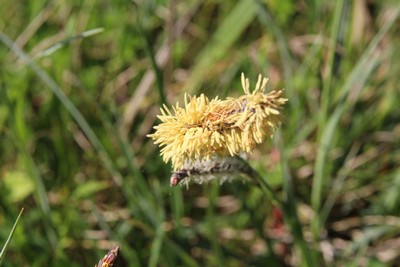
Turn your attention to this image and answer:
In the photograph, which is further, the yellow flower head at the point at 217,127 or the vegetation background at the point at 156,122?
the vegetation background at the point at 156,122

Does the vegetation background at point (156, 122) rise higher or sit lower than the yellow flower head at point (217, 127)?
higher

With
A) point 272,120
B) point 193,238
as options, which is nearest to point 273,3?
point 193,238

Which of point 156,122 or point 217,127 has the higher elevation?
point 156,122

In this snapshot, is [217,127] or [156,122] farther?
[156,122]

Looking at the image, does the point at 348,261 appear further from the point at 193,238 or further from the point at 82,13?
the point at 82,13

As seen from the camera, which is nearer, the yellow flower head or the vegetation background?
the yellow flower head
